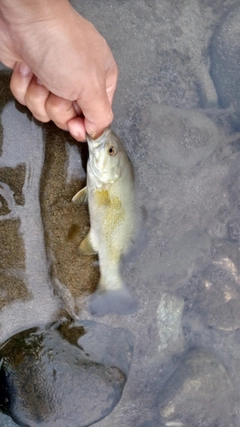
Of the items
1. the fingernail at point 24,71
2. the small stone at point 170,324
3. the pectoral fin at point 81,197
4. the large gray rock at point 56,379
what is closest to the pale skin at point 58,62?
the fingernail at point 24,71

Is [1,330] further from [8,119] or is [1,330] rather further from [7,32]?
[7,32]

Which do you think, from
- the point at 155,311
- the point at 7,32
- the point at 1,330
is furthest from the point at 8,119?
the point at 155,311

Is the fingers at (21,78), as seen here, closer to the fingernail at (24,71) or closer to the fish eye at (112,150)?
the fingernail at (24,71)

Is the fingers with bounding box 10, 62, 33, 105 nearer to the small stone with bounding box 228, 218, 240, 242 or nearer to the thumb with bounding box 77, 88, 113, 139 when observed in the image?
the thumb with bounding box 77, 88, 113, 139

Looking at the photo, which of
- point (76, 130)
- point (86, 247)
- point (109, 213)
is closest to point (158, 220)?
point (109, 213)

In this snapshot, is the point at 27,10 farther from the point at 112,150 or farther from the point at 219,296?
the point at 219,296
